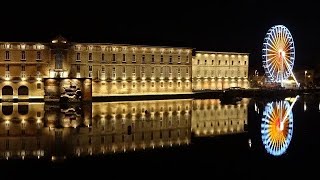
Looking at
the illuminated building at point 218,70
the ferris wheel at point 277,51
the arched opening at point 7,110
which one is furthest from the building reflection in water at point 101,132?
the illuminated building at point 218,70

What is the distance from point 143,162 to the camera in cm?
1961

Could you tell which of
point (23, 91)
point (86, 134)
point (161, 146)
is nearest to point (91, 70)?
point (23, 91)

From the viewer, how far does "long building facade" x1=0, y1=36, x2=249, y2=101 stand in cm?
6188

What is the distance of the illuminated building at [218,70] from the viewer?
84000 mm

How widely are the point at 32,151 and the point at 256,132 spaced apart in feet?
48.4

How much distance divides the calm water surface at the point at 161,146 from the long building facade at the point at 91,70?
25.3 metres

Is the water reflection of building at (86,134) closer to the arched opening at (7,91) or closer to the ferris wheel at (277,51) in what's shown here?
the arched opening at (7,91)

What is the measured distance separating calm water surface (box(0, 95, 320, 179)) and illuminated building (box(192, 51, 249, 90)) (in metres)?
46.7

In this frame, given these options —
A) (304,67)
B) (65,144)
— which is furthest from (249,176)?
(304,67)

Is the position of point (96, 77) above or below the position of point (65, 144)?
above

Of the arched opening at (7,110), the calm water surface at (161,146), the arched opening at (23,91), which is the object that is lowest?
the calm water surface at (161,146)

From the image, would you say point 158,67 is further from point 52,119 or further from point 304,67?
point 304,67

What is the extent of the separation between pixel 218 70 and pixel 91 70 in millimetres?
29603

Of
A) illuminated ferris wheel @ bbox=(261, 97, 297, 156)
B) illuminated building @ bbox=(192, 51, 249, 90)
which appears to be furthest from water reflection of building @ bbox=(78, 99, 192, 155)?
illuminated building @ bbox=(192, 51, 249, 90)
